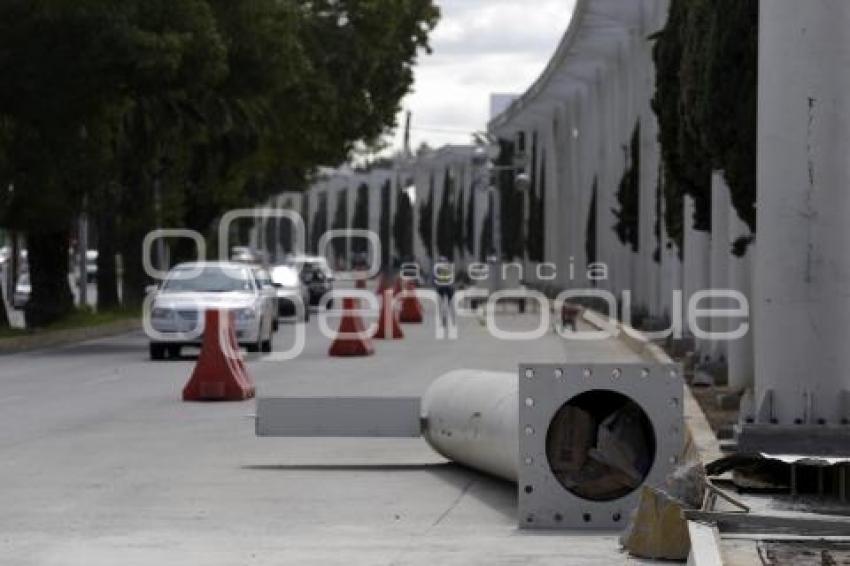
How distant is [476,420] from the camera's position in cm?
1534

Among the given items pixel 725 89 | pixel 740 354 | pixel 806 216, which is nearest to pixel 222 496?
pixel 806 216

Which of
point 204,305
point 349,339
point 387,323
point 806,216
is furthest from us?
point 387,323

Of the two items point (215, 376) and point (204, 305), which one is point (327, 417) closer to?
point (215, 376)

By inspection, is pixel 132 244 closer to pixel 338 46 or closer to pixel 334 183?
pixel 338 46

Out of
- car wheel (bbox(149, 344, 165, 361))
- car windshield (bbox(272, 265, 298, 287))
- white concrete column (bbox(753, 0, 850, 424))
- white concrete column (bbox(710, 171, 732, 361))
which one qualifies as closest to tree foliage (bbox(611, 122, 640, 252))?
car windshield (bbox(272, 265, 298, 287))

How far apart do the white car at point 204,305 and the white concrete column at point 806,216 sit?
20709 millimetres

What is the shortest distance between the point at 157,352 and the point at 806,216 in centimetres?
2262

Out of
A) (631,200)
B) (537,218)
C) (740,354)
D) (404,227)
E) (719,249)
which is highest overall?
(631,200)

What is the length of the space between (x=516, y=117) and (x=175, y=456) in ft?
262

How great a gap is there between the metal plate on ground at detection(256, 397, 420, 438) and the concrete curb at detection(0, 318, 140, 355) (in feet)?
71.6

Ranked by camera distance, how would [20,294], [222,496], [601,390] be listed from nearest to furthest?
1. [601,390]
2. [222,496]
3. [20,294]

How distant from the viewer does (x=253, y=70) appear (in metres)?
45.1

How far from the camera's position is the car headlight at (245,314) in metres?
35.5

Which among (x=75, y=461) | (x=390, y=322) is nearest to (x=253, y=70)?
(x=390, y=322)
